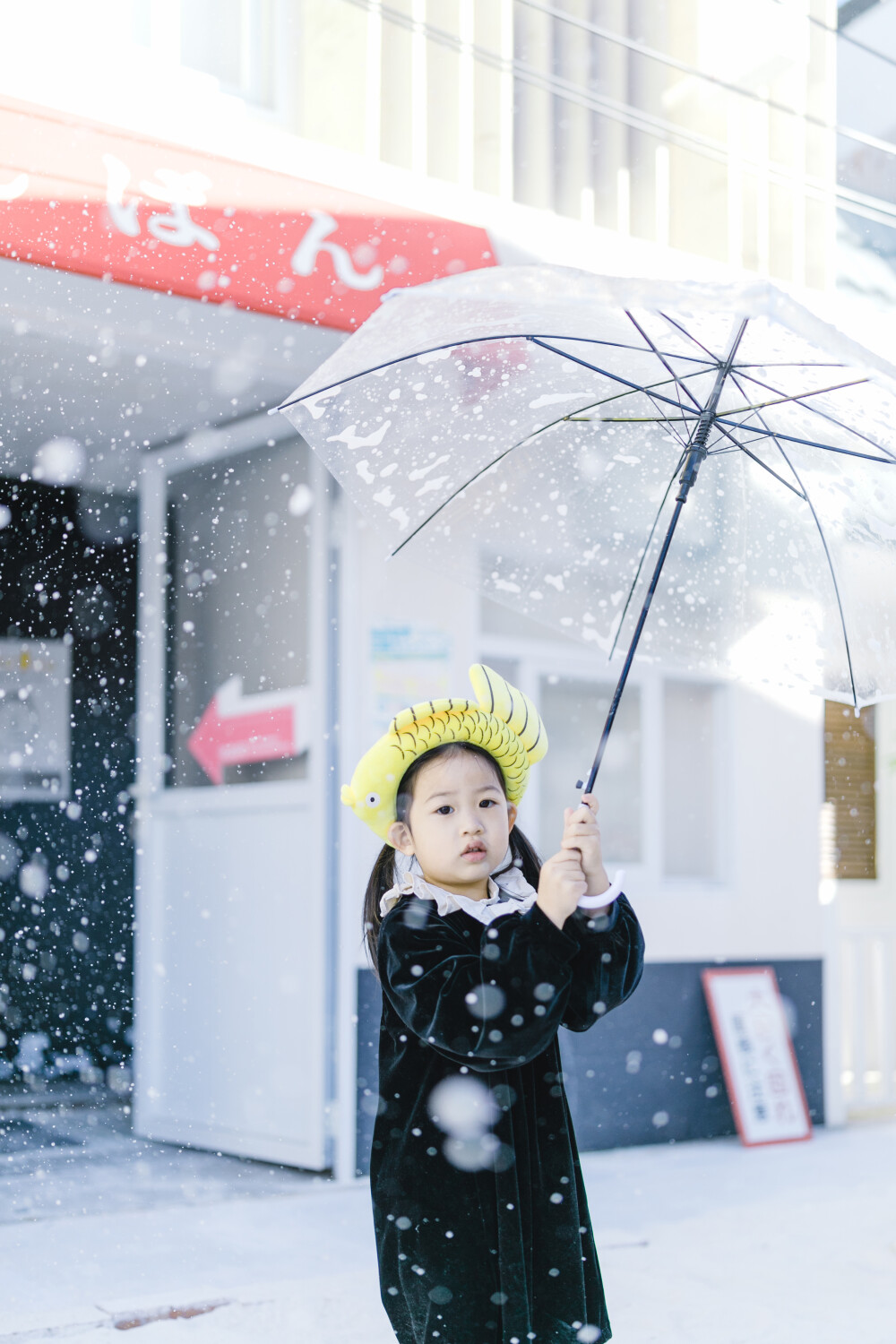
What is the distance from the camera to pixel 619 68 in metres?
7.05

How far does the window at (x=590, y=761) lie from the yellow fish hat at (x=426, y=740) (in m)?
3.66

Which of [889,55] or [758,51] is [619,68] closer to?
[758,51]

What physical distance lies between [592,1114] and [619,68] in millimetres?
5131

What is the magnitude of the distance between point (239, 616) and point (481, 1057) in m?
4.19

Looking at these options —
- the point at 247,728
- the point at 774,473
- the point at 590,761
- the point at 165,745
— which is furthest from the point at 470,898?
the point at 165,745

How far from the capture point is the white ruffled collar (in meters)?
2.22

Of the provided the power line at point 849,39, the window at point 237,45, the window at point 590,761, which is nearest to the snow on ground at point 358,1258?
the window at point 590,761

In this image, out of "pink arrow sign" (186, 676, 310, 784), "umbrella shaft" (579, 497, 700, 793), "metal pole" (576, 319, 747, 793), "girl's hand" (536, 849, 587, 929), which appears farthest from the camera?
"pink arrow sign" (186, 676, 310, 784)

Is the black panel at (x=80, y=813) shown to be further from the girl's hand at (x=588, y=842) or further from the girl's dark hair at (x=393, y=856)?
the girl's hand at (x=588, y=842)

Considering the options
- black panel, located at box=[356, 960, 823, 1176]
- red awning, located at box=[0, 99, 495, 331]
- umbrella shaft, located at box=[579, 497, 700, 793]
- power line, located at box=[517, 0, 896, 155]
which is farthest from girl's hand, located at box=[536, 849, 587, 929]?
power line, located at box=[517, 0, 896, 155]

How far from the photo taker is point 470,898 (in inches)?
89.4

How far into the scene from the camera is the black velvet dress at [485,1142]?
6.70 feet

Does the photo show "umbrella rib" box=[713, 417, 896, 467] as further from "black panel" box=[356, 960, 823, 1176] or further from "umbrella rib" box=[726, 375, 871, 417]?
"black panel" box=[356, 960, 823, 1176]

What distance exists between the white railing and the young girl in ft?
17.2
